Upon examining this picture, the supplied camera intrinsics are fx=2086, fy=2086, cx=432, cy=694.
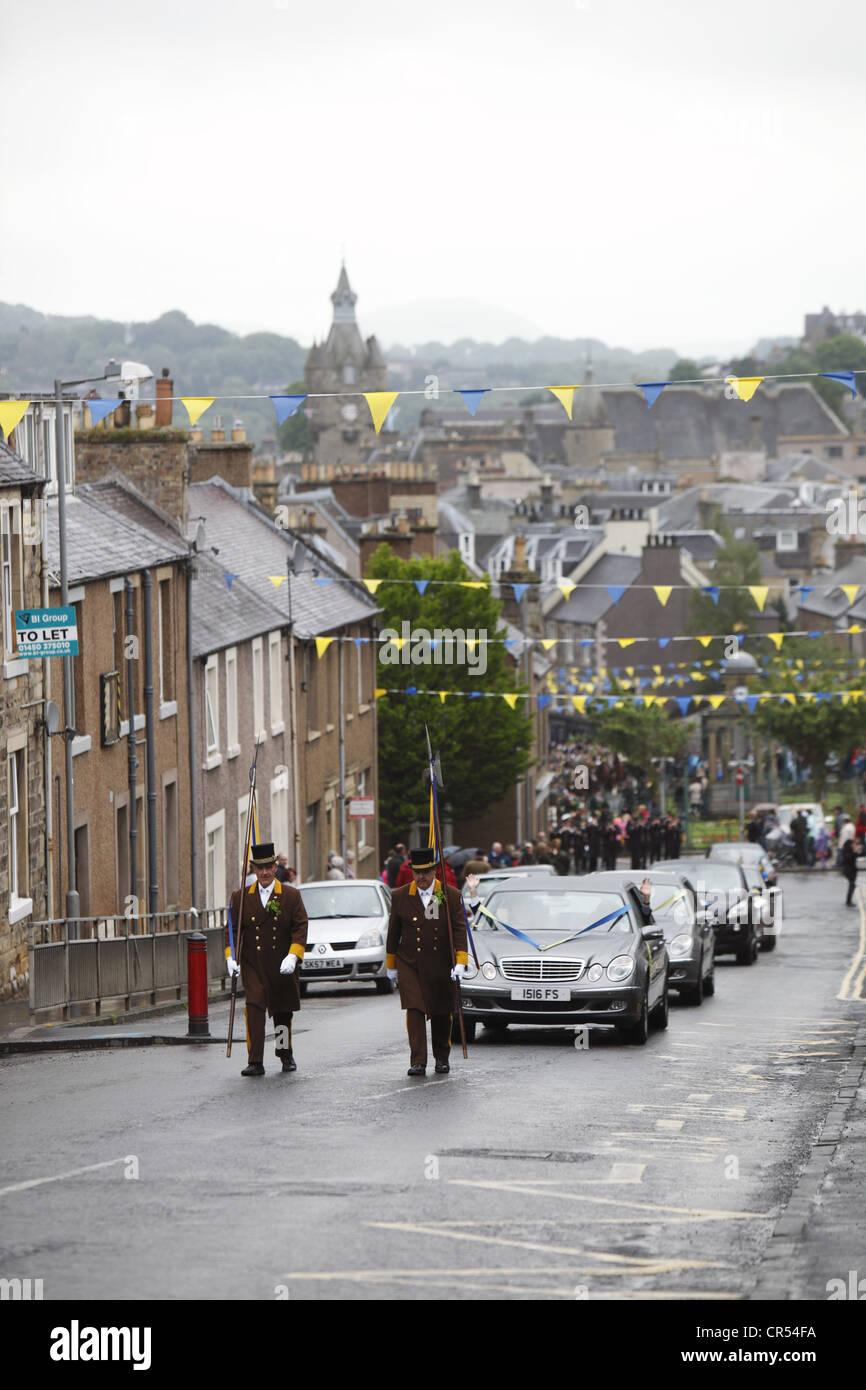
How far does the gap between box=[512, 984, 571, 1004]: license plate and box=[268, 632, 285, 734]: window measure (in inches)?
883

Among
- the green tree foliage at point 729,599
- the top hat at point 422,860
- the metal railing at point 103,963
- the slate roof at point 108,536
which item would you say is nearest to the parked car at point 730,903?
the metal railing at point 103,963

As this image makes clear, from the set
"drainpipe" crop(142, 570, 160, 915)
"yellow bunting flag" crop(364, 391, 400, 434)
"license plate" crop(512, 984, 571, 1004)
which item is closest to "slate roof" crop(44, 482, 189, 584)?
"drainpipe" crop(142, 570, 160, 915)

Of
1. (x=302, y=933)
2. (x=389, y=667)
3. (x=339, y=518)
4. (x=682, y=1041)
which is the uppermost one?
(x=339, y=518)

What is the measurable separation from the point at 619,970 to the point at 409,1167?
6.33 metres

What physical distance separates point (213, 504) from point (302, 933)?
97.2 feet

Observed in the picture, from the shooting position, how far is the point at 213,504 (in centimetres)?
4419

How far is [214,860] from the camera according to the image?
115 ft

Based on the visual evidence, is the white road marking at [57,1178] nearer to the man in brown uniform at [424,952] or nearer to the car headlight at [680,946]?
the man in brown uniform at [424,952]

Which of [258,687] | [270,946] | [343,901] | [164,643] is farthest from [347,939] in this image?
[258,687]

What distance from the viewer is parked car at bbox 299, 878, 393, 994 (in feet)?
87.9

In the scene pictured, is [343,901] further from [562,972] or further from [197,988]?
[562,972]
